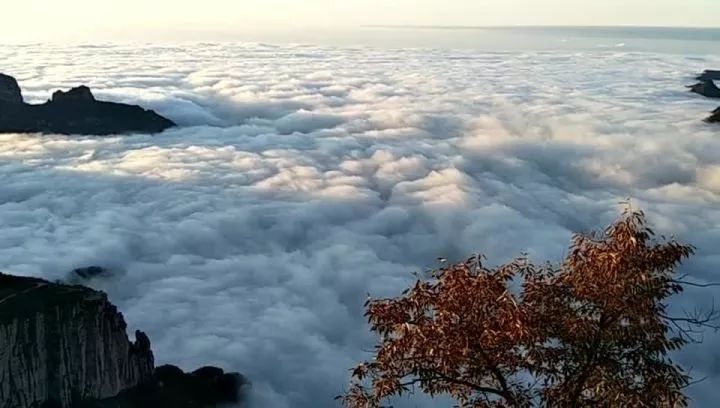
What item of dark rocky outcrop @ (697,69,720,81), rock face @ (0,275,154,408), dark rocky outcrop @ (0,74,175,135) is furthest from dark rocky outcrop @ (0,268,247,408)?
dark rocky outcrop @ (697,69,720,81)

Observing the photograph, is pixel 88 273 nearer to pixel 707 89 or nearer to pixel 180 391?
pixel 180 391

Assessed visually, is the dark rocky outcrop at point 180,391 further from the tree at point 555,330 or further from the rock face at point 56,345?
the tree at point 555,330

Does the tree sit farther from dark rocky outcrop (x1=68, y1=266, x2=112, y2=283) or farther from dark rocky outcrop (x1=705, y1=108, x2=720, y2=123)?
dark rocky outcrop (x1=705, y1=108, x2=720, y2=123)

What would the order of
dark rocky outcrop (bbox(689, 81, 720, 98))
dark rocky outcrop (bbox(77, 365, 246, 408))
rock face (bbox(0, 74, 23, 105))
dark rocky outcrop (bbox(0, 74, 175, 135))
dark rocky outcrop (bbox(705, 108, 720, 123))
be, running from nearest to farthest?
dark rocky outcrop (bbox(77, 365, 246, 408))
rock face (bbox(0, 74, 23, 105))
dark rocky outcrop (bbox(0, 74, 175, 135))
dark rocky outcrop (bbox(705, 108, 720, 123))
dark rocky outcrop (bbox(689, 81, 720, 98))

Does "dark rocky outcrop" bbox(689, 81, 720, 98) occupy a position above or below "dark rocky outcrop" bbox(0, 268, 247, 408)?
below

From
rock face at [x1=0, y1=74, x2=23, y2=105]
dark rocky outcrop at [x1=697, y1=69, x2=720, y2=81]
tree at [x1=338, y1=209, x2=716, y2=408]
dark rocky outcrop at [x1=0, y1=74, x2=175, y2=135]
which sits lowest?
dark rocky outcrop at [x1=697, y1=69, x2=720, y2=81]

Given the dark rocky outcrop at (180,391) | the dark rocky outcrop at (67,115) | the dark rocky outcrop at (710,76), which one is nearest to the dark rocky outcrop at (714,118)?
the dark rocky outcrop at (710,76)

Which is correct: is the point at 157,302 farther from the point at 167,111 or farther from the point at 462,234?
the point at 167,111
